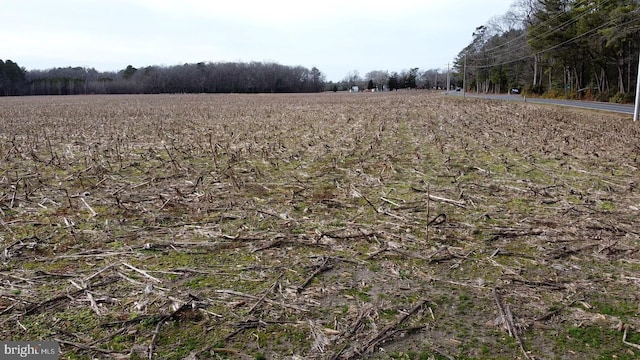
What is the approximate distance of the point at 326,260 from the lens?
4707mm

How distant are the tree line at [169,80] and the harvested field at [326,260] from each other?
4366 inches

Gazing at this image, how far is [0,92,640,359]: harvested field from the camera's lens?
11.0 feet

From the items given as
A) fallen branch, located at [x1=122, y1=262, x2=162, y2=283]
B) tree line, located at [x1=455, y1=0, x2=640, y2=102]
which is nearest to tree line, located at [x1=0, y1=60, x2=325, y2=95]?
tree line, located at [x1=455, y1=0, x2=640, y2=102]

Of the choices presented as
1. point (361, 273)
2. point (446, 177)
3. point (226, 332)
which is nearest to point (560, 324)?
point (361, 273)

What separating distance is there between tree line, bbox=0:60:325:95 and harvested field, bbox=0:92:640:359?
111 metres

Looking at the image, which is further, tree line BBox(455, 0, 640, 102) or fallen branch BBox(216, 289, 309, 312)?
tree line BBox(455, 0, 640, 102)

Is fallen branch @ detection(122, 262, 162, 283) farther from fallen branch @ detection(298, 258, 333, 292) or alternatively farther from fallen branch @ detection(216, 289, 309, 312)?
fallen branch @ detection(298, 258, 333, 292)

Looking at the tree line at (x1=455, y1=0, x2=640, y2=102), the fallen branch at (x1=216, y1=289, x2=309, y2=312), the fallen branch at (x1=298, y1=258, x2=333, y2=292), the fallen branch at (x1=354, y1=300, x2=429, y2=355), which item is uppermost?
the tree line at (x1=455, y1=0, x2=640, y2=102)

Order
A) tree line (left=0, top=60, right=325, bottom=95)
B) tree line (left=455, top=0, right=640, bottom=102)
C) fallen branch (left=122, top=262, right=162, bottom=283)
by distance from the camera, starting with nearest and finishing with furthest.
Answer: fallen branch (left=122, top=262, right=162, bottom=283)
tree line (left=455, top=0, right=640, bottom=102)
tree line (left=0, top=60, right=325, bottom=95)

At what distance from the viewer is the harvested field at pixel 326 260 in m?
3.34

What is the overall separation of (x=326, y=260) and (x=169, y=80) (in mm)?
118587

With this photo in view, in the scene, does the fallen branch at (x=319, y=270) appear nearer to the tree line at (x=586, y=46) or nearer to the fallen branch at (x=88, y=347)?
the fallen branch at (x=88, y=347)

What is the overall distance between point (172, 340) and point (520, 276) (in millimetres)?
3278

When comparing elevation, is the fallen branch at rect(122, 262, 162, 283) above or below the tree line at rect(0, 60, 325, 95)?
below
